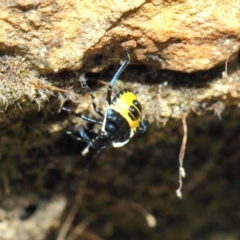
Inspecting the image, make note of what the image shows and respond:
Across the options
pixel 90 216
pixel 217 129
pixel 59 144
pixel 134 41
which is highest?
pixel 134 41

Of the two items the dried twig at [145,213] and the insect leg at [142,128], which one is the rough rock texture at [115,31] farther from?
the dried twig at [145,213]

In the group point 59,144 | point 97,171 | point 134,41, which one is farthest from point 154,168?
point 134,41

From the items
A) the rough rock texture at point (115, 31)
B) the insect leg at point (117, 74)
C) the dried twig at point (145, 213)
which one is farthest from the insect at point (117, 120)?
the dried twig at point (145, 213)

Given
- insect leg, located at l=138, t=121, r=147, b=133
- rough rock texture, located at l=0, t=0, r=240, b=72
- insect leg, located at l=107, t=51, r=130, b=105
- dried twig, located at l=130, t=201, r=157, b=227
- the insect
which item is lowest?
dried twig, located at l=130, t=201, r=157, b=227

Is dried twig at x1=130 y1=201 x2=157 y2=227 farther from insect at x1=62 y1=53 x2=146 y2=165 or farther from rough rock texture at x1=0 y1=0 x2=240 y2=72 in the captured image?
rough rock texture at x1=0 y1=0 x2=240 y2=72

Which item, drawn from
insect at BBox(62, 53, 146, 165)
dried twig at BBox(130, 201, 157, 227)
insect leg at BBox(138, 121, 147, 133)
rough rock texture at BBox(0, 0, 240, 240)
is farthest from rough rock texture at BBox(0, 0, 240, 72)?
dried twig at BBox(130, 201, 157, 227)

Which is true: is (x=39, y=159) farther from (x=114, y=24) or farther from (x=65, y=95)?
(x=114, y=24)

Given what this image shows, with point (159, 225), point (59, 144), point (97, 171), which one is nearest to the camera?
point (59, 144)
